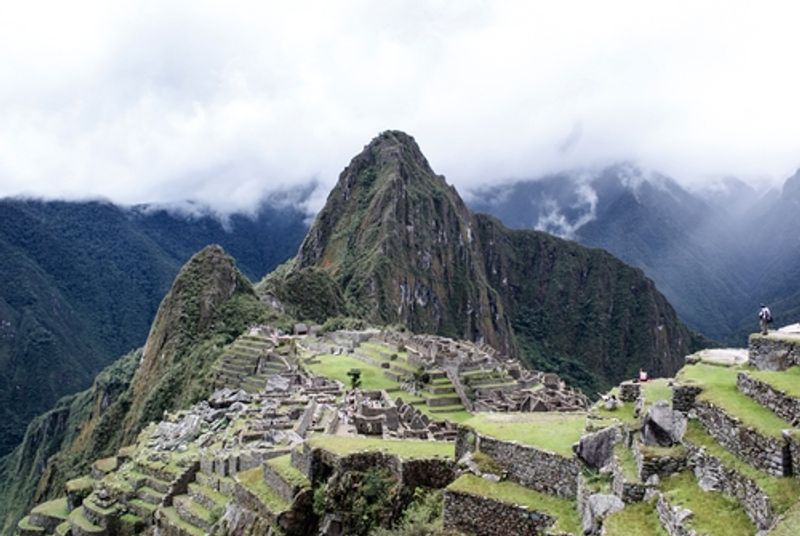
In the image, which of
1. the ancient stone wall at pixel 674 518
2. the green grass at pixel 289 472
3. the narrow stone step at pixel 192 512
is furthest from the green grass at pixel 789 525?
the narrow stone step at pixel 192 512

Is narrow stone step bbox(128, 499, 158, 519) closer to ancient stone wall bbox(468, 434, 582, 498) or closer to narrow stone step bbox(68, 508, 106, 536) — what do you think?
narrow stone step bbox(68, 508, 106, 536)

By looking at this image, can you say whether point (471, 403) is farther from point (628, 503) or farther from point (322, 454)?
point (628, 503)

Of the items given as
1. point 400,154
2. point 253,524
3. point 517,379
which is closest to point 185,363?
point 517,379

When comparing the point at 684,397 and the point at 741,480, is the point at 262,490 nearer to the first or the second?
the point at 684,397

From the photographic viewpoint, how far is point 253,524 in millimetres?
14781

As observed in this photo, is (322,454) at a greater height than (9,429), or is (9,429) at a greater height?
(9,429)

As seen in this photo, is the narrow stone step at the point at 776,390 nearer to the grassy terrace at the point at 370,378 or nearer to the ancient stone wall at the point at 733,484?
the ancient stone wall at the point at 733,484

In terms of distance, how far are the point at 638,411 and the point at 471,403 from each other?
1558 inches

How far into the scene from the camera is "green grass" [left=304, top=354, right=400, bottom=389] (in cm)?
5088

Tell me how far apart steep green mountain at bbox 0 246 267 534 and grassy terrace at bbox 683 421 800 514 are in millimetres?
57872

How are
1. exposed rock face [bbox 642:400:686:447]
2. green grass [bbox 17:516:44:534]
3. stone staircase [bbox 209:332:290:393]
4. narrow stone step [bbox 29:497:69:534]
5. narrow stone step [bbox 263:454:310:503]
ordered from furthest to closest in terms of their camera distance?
stone staircase [bbox 209:332:290:393]
green grass [bbox 17:516:44:534]
narrow stone step [bbox 29:497:69:534]
narrow stone step [bbox 263:454:310:503]
exposed rock face [bbox 642:400:686:447]

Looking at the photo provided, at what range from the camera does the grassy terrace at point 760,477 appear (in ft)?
22.1

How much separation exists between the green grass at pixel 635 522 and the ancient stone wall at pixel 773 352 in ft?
9.64

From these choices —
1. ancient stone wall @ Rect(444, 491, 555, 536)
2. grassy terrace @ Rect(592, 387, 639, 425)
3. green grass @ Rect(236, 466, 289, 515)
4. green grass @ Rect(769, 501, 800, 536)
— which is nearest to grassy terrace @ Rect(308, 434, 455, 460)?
green grass @ Rect(236, 466, 289, 515)
